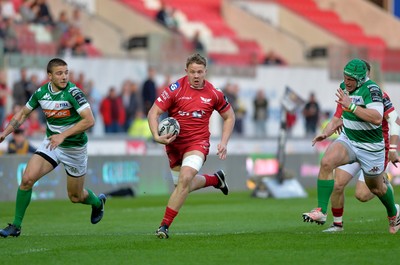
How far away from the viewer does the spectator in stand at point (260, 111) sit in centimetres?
3566

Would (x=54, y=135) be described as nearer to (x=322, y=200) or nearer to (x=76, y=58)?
(x=322, y=200)

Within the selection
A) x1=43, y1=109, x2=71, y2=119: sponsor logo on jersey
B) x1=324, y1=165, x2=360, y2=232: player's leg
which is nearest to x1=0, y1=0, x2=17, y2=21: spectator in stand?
Answer: x1=43, y1=109, x2=71, y2=119: sponsor logo on jersey

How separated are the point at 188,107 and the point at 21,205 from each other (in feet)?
8.30

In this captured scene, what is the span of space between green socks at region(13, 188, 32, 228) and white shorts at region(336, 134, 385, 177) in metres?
4.14

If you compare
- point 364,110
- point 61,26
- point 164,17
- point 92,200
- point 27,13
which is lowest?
point 92,200

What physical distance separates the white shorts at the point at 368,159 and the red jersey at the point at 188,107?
71.2 inches

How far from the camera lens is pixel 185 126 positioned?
567 inches

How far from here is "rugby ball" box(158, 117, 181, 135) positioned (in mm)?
14070

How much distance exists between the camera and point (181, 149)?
14.4m

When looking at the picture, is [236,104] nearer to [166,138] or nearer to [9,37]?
[9,37]

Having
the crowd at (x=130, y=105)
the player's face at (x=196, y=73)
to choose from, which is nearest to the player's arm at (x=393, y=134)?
the player's face at (x=196, y=73)

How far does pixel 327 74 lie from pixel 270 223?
22.9 meters

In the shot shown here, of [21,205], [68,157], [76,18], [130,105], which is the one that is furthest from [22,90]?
[21,205]

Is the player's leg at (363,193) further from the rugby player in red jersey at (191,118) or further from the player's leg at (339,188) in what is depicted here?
the rugby player in red jersey at (191,118)
